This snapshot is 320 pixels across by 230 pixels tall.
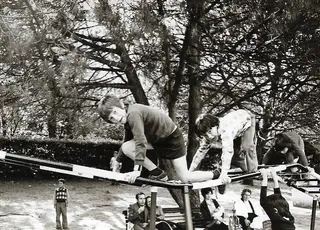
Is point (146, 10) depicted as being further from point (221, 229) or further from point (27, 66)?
point (221, 229)

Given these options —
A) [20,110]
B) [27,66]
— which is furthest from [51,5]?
[20,110]

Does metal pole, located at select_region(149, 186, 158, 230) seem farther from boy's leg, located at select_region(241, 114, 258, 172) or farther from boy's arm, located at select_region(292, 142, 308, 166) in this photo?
boy's arm, located at select_region(292, 142, 308, 166)

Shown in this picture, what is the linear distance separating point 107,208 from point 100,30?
1.99 m

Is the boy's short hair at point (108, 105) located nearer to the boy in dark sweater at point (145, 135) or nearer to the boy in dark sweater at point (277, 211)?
the boy in dark sweater at point (145, 135)

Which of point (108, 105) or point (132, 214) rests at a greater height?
point (108, 105)

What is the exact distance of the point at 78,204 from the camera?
16.0 feet

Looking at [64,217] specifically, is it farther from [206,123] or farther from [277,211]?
[206,123]

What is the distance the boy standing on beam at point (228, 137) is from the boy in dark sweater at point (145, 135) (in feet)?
0.46

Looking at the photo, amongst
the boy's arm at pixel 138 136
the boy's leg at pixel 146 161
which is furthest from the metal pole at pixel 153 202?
the boy's arm at pixel 138 136

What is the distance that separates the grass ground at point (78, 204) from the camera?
4.50 meters

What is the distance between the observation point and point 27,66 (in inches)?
136

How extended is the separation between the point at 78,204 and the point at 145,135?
3301mm

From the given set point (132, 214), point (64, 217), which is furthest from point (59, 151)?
point (132, 214)

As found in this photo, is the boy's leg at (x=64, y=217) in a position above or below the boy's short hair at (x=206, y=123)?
below
